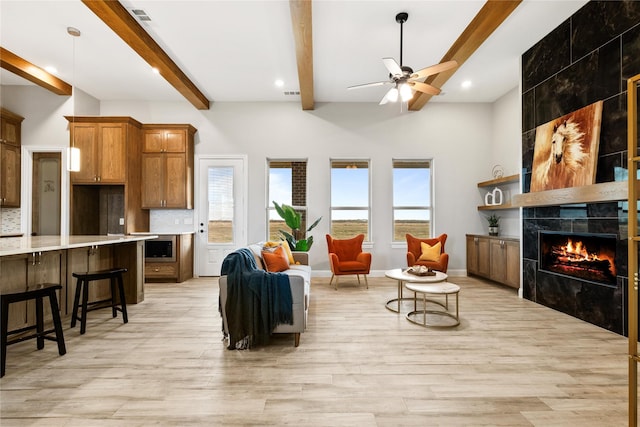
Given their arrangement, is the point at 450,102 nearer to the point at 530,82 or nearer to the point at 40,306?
the point at 530,82

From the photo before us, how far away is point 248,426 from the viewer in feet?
5.62

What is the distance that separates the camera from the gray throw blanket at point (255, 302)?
2.68 metres

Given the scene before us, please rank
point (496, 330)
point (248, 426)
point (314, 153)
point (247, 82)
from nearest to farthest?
point (248, 426)
point (496, 330)
point (247, 82)
point (314, 153)

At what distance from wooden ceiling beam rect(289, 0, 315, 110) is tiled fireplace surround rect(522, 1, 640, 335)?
3134 millimetres

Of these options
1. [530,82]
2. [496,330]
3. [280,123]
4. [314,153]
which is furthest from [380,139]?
[496,330]

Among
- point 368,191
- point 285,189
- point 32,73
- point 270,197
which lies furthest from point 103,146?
point 368,191

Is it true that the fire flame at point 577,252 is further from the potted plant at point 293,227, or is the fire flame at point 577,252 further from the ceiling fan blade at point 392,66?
the potted plant at point 293,227

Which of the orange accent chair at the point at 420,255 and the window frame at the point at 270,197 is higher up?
the window frame at the point at 270,197

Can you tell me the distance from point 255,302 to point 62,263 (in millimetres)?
2251

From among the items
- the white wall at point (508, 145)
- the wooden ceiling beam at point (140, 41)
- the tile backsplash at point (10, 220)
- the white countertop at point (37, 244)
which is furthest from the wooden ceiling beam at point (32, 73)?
the white wall at point (508, 145)

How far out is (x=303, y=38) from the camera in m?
3.50

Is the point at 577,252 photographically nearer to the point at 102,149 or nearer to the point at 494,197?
the point at 494,197

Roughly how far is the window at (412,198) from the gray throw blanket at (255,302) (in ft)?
12.9

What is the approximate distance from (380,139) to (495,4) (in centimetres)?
307
